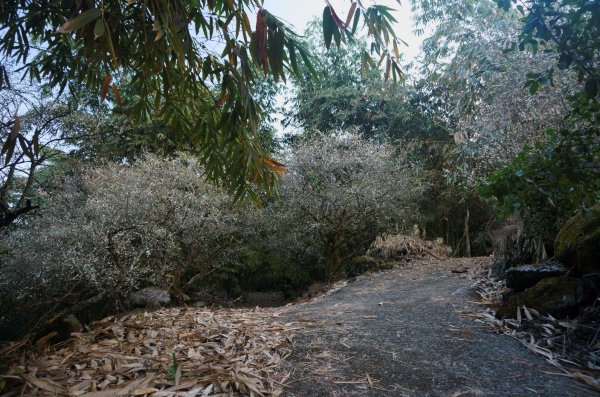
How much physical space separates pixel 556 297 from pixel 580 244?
21.0 inches

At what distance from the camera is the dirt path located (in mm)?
1997

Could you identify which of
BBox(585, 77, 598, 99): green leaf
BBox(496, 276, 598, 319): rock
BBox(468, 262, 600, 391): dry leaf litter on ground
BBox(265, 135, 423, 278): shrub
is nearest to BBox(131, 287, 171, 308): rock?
BBox(265, 135, 423, 278): shrub

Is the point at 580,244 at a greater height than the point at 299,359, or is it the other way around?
the point at 580,244

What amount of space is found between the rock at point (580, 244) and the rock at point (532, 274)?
9 cm

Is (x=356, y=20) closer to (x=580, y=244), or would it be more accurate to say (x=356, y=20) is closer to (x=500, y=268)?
(x=580, y=244)

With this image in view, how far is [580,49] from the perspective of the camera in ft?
5.70

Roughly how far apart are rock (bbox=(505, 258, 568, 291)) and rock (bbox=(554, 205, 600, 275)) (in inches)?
3.4

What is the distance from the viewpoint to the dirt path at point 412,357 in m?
2.00

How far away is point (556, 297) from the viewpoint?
9.50 feet

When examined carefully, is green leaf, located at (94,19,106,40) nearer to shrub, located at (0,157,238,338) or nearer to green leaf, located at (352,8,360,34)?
green leaf, located at (352,8,360,34)

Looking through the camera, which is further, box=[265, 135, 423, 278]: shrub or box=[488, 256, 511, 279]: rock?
box=[265, 135, 423, 278]: shrub

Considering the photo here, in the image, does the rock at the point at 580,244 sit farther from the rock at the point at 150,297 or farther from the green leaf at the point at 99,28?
the rock at the point at 150,297

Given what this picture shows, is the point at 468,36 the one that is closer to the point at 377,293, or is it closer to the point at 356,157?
the point at 356,157

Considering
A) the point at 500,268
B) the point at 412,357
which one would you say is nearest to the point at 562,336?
the point at 412,357
